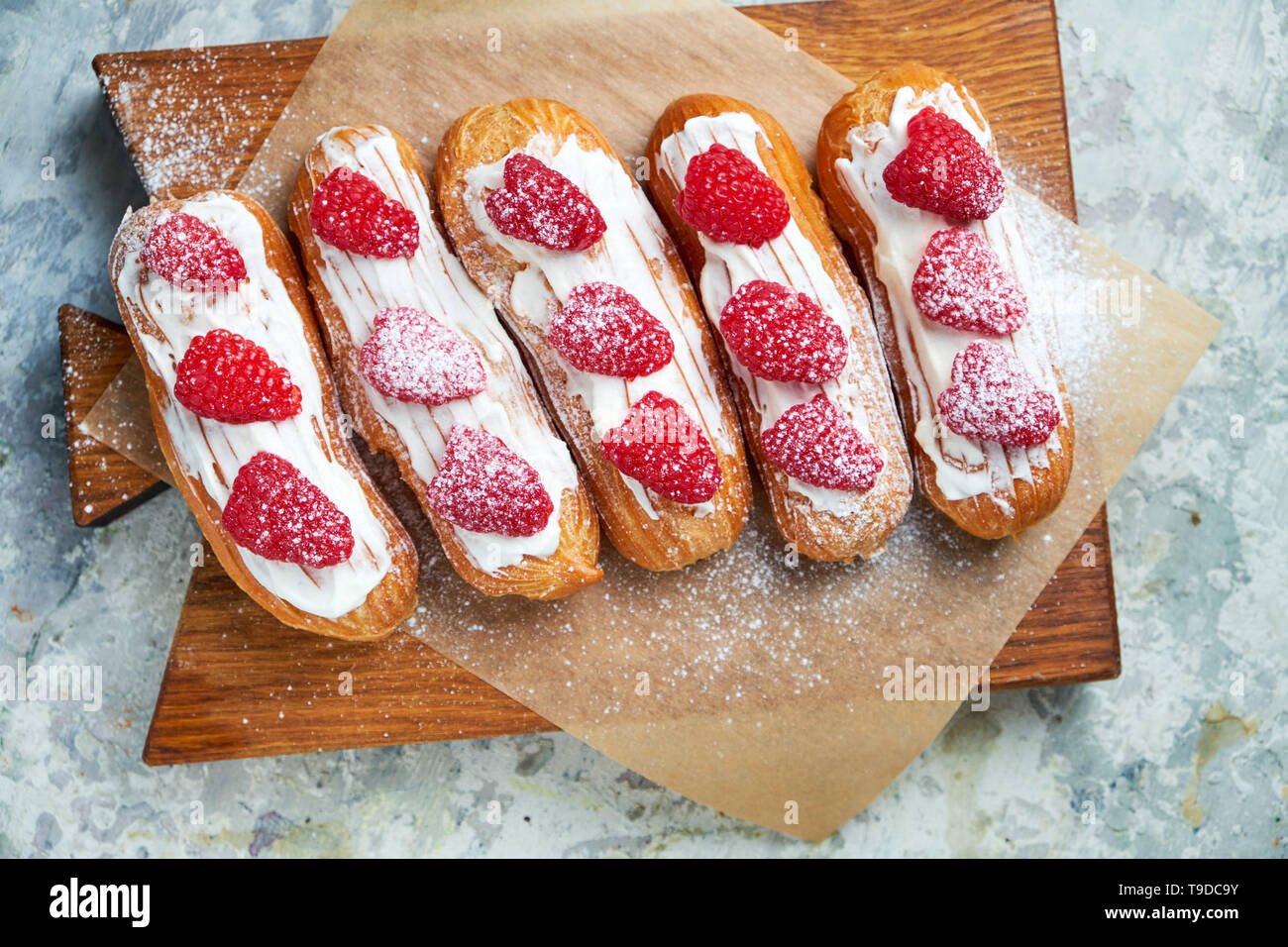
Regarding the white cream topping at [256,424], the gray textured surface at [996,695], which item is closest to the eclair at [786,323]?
the gray textured surface at [996,695]

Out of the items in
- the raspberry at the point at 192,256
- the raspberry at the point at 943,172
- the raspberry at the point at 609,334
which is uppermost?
the raspberry at the point at 943,172

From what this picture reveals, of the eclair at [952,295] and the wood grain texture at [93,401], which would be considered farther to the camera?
the wood grain texture at [93,401]

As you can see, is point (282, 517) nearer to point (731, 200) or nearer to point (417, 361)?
point (417, 361)

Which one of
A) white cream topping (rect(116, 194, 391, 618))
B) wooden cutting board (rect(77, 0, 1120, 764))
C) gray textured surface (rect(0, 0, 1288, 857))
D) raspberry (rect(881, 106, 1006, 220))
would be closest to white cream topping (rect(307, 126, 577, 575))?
white cream topping (rect(116, 194, 391, 618))

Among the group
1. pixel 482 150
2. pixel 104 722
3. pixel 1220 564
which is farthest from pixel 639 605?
pixel 1220 564

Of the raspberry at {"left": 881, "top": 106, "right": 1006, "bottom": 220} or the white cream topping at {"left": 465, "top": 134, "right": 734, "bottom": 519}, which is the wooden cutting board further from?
the raspberry at {"left": 881, "top": 106, "right": 1006, "bottom": 220}

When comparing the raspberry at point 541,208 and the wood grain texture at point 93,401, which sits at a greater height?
the raspberry at point 541,208

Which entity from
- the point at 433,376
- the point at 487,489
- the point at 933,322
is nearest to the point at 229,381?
the point at 433,376

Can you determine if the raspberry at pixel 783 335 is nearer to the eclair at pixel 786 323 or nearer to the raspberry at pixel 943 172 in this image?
the eclair at pixel 786 323
